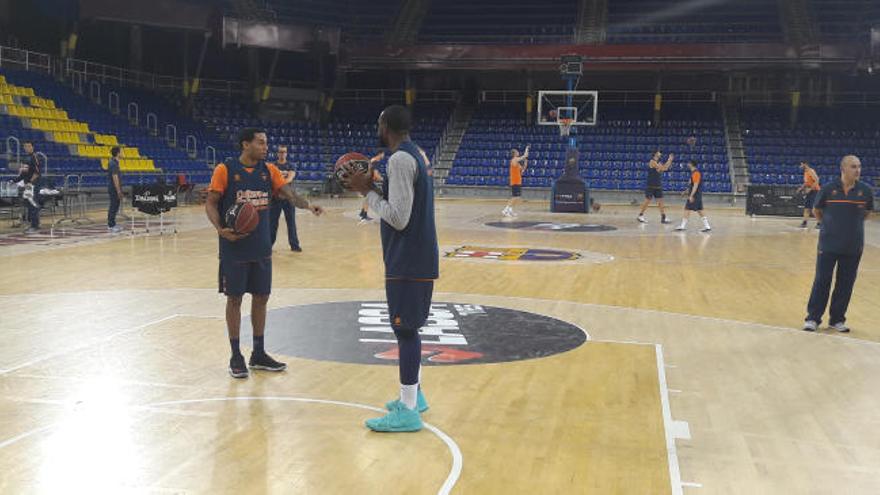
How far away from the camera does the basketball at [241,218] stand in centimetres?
609

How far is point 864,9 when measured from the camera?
35.9 metres

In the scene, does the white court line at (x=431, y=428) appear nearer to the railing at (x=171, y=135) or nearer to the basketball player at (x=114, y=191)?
the basketball player at (x=114, y=191)

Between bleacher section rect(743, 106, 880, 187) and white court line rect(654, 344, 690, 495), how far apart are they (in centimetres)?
2636

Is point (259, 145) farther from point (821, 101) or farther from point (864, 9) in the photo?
point (864, 9)

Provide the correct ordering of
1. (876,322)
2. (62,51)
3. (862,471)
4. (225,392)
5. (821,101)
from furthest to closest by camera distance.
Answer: (821,101)
(62,51)
(876,322)
(225,392)
(862,471)

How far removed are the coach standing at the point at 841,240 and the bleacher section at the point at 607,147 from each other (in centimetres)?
2300

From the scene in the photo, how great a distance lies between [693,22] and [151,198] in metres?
27.7

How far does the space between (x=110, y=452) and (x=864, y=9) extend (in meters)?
38.9

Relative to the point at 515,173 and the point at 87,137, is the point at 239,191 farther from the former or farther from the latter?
the point at 87,137

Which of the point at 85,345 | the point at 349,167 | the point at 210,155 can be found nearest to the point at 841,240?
the point at 349,167

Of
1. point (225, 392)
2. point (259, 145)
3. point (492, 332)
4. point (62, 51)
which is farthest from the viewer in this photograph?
point (62, 51)

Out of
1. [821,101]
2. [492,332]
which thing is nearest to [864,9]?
[821,101]

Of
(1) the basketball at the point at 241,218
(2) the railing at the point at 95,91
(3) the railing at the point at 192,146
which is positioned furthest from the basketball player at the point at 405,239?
(2) the railing at the point at 95,91

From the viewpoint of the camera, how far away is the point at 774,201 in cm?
2477
